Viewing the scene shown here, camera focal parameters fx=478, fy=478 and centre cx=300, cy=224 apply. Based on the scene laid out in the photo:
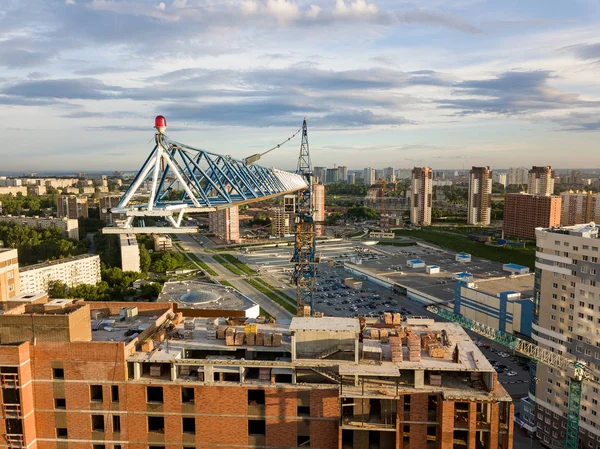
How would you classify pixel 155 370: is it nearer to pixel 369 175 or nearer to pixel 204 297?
pixel 204 297

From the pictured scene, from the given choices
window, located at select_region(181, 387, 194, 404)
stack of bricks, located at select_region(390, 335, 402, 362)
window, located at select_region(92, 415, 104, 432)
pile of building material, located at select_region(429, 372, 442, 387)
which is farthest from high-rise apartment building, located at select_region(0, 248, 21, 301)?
pile of building material, located at select_region(429, 372, 442, 387)

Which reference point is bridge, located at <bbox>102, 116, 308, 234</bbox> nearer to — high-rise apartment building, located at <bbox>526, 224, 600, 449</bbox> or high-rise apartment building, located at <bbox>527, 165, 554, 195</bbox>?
high-rise apartment building, located at <bbox>526, 224, 600, 449</bbox>

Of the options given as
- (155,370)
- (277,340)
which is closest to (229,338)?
(277,340)

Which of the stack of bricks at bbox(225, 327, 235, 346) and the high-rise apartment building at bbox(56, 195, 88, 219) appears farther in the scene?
the high-rise apartment building at bbox(56, 195, 88, 219)

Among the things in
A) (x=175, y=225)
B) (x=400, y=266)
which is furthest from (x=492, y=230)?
(x=175, y=225)

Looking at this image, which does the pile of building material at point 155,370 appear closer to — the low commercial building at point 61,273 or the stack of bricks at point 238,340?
the stack of bricks at point 238,340

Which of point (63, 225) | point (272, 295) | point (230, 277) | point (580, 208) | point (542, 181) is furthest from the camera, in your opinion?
point (542, 181)

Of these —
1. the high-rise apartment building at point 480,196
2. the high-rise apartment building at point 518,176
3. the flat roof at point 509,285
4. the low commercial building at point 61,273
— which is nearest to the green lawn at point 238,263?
the low commercial building at point 61,273

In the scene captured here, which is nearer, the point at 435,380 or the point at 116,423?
the point at 435,380
